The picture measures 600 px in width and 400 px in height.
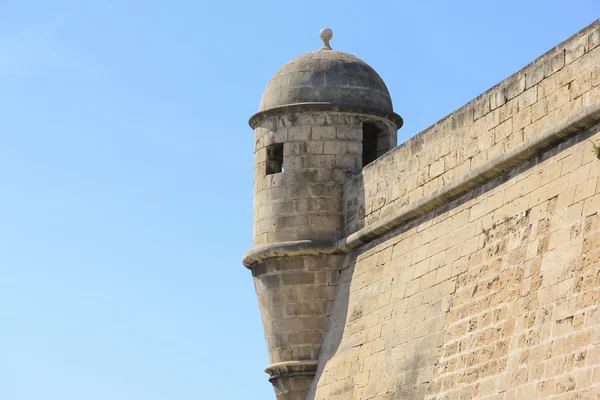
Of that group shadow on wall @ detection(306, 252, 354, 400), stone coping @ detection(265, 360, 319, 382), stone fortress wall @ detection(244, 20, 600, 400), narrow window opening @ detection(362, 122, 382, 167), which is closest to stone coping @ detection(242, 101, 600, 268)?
stone fortress wall @ detection(244, 20, 600, 400)

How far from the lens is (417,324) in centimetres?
1230

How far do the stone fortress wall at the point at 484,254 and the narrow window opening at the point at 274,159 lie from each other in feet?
3.14

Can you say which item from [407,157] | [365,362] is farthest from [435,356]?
[407,157]

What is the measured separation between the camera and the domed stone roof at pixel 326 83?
14.5m

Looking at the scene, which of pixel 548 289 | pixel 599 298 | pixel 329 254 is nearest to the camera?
pixel 599 298

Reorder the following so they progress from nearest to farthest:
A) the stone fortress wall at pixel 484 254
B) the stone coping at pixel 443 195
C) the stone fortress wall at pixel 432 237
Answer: the stone fortress wall at pixel 484 254 → the stone fortress wall at pixel 432 237 → the stone coping at pixel 443 195

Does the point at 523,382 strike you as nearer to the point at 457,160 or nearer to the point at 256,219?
the point at 457,160

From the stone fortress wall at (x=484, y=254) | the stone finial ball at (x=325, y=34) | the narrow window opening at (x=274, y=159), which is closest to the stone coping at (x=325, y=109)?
the narrow window opening at (x=274, y=159)

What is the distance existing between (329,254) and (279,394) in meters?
1.48

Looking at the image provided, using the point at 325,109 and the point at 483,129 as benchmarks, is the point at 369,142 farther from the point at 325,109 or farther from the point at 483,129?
Answer: the point at 483,129

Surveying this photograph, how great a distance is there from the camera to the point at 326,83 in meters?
14.5

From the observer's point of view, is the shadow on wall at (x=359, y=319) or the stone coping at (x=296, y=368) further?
the stone coping at (x=296, y=368)

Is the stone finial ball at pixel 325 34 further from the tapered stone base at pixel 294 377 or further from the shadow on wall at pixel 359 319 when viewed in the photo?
the tapered stone base at pixel 294 377

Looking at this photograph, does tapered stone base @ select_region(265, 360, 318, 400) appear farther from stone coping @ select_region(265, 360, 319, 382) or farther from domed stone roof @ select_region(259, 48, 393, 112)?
domed stone roof @ select_region(259, 48, 393, 112)
